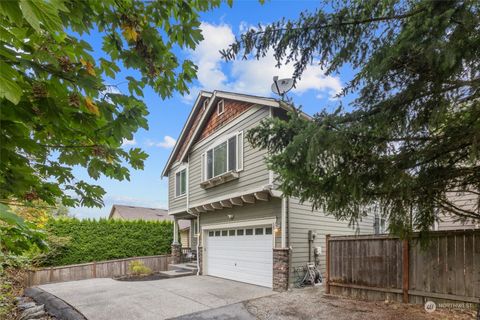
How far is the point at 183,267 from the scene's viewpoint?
14.6 meters

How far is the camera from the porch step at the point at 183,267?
1395cm

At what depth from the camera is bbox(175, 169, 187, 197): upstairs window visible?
1544cm

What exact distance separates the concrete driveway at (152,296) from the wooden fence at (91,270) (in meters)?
1.51

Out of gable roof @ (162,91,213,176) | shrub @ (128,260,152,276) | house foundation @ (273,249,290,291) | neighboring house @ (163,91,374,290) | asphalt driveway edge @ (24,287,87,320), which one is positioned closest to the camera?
asphalt driveway edge @ (24,287,87,320)

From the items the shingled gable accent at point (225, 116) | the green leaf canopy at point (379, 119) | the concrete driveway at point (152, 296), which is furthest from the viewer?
the shingled gable accent at point (225, 116)

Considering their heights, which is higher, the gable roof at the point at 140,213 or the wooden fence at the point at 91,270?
the gable roof at the point at 140,213

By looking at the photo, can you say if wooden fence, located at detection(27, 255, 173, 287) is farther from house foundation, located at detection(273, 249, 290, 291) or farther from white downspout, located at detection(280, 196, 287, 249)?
white downspout, located at detection(280, 196, 287, 249)

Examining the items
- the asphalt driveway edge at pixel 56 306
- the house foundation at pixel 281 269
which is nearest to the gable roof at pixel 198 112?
the house foundation at pixel 281 269

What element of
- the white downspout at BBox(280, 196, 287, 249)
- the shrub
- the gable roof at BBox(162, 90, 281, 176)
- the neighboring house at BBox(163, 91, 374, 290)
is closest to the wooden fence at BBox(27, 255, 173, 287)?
the shrub

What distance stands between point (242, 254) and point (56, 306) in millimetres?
5726

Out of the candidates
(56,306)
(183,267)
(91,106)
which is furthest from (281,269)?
(91,106)

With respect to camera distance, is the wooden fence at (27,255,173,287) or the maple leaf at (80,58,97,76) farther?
the wooden fence at (27,255,173,287)

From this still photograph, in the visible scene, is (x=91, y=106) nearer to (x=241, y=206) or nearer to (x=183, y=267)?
(x=241, y=206)

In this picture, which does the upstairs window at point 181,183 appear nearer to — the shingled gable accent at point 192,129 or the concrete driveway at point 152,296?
the shingled gable accent at point 192,129
